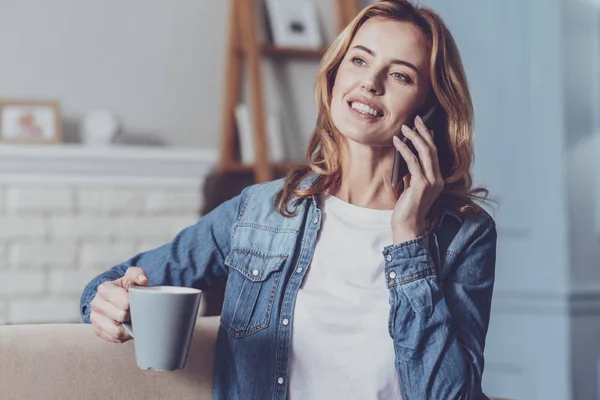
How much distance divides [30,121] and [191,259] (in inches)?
72.9

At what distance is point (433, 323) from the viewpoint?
1.24 metres

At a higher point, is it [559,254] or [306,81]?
[306,81]

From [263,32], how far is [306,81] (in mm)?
266

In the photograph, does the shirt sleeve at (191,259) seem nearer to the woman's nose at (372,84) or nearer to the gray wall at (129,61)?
the woman's nose at (372,84)

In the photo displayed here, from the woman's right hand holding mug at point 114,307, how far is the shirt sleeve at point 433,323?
0.37 meters

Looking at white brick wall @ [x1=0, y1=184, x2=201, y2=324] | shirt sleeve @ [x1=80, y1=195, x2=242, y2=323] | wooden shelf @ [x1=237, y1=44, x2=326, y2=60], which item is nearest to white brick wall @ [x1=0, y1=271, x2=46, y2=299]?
white brick wall @ [x1=0, y1=184, x2=201, y2=324]

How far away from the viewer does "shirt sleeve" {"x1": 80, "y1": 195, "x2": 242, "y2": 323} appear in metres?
1.37

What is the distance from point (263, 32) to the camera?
11.4 feet

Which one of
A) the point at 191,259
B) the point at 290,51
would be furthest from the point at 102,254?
the point at 191,259

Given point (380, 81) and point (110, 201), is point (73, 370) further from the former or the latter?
point (110, 201)

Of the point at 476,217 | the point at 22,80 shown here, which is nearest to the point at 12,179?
the point at 22,80

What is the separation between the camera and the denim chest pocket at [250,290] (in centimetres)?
133

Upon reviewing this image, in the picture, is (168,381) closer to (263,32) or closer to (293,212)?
(293,212)

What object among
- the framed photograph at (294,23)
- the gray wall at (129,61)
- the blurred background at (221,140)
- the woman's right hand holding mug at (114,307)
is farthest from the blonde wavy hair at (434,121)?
the framed photograph at (294,23)
